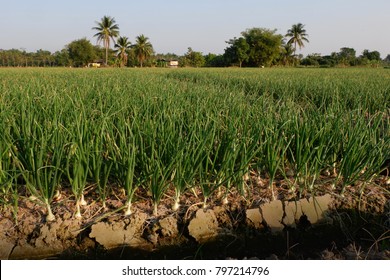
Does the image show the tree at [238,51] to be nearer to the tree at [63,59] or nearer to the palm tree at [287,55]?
the palm tree at [287,55]

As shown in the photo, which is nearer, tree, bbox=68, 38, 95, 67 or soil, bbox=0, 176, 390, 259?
soil, bbox=0, 176, 390, 259

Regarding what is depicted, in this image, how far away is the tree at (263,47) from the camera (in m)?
48.5

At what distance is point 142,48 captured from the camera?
167 feet

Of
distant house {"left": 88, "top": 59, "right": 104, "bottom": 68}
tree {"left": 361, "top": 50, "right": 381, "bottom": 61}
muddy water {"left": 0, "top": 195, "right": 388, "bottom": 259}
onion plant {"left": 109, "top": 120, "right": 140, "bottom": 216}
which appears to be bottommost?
muddy water {"left": 0, "top": 195, "right": 388, "bottom": 259}

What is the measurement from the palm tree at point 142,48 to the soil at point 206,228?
50208 mm

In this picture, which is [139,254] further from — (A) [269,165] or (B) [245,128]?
(B) [245,128]

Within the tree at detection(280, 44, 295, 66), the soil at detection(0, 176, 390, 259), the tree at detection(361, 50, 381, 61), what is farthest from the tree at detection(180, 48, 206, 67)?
the soil at detection(0, 176, 390, 259)

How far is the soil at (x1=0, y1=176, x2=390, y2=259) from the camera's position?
6.99 ft

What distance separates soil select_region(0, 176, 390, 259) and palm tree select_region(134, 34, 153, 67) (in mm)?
50208

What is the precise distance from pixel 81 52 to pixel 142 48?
9.95 meters

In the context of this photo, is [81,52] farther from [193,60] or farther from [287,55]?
[287,55]

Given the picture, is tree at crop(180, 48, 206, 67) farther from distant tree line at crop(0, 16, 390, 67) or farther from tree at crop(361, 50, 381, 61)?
tree at crop(361, 50, 381, 61)

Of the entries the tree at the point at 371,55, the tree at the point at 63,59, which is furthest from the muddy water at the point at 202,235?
the tree at the point at 371,55

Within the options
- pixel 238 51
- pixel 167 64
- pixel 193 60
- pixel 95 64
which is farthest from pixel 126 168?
pixel 167 64
